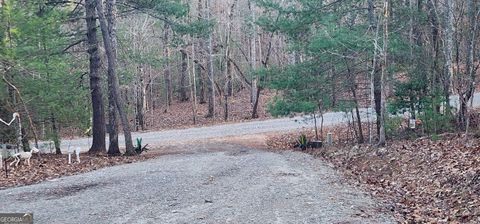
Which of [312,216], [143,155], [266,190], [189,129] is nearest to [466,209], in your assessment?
[312,216]

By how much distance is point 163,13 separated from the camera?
1916cm

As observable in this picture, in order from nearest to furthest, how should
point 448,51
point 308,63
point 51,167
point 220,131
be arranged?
point 448,51, point 51,167, point 308,63, point 220,131

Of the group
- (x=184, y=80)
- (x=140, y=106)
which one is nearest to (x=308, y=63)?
(x=140, y=106)

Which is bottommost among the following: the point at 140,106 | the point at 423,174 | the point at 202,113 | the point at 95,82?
the point at 423,174

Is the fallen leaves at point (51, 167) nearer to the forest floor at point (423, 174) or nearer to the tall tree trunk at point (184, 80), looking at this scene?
the forest floor at point (423, 174)

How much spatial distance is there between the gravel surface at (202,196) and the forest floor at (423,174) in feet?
1.85

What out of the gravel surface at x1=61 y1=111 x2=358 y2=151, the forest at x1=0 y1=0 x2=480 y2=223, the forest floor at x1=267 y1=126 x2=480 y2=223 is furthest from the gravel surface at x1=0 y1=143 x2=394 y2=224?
the gravel surface at x1=61 y1=111 x2=358 y2=151

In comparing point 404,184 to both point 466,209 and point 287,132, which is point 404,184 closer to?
point 466,209

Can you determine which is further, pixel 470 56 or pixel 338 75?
pixel 338 75

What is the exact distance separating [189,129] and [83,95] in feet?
40.5

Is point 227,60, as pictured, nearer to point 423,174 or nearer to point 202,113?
point 202,113

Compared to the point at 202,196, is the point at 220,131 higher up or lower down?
higher up

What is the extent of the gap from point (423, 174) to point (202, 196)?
492cm

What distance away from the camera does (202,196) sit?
1034cm
